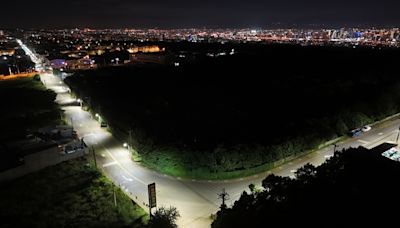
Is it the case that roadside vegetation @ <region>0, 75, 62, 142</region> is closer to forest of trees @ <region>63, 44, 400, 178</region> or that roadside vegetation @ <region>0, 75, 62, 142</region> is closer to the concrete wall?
forest of trees @ <region>63, 44, 400, 178</region>

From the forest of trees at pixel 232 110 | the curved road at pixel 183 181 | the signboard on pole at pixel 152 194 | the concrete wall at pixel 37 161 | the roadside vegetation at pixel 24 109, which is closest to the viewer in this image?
the signboard on pole at pixel 152 194

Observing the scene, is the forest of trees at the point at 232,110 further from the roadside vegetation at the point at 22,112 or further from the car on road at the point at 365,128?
the roadside vegetation at the point at 22,112

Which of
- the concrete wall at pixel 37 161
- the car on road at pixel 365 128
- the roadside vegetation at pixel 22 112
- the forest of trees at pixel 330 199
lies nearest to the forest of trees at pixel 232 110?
the car on road at pixel 365 128

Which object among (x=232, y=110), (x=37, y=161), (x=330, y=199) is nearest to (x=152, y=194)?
(x=330, y=199)

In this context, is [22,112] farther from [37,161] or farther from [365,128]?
[365,128]

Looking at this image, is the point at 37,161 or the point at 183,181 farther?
the point at 37,161

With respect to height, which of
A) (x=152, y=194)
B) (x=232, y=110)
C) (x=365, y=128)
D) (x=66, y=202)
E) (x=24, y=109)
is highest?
(x=232, y=110)
